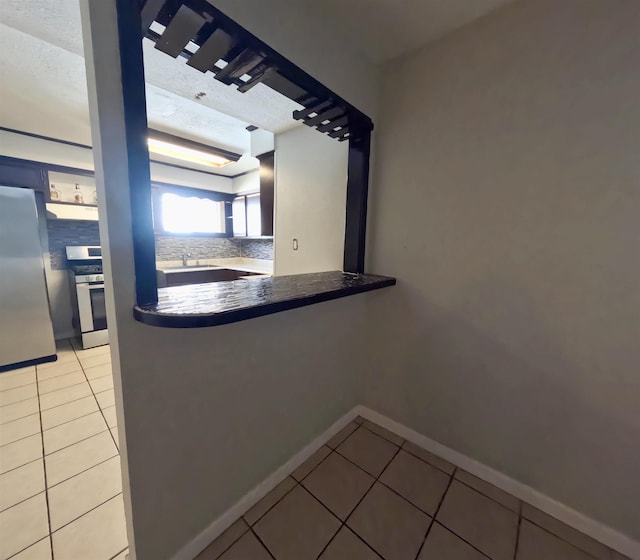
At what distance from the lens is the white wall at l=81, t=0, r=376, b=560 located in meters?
0.75

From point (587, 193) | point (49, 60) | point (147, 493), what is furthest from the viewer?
point (49, 60)

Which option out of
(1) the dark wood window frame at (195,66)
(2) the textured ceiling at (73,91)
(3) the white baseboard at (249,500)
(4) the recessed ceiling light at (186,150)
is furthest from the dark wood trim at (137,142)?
(4) the recessed ceiling light at (186,150)

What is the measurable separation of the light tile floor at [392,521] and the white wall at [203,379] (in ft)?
0.52

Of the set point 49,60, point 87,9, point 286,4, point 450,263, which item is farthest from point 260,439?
point 49,60

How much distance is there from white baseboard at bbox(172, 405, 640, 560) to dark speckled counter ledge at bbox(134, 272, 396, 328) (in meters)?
0.99

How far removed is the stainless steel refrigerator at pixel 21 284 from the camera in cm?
226

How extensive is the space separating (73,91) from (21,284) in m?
1.84

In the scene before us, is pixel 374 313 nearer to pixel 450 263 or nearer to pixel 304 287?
pixel 450 263

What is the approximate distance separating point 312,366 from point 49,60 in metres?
2.45

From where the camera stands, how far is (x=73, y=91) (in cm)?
185

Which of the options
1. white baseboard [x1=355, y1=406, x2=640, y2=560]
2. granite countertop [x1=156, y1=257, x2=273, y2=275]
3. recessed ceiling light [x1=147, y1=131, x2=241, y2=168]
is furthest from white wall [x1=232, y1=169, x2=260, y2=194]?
white baseboard [x1=355, y1=406, x2=640, y2=560]

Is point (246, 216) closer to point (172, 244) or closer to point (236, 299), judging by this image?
point (172, 244)

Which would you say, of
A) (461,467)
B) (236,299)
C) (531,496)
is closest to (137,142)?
(236,299)

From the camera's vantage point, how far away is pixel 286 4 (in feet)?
3.45
